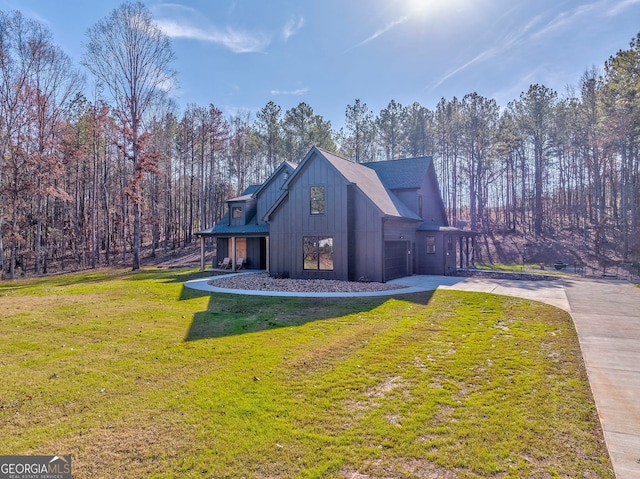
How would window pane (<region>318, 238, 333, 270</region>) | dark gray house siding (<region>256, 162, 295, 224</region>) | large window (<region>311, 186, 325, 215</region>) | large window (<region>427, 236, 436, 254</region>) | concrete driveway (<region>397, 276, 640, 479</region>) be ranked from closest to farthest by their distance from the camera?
concrete driveway (<region>397, 276, 640, 479</region>), window pane (<region>318, 238, 333, 270</region>), large window (<region>311, 186, 325, 215</region>), large window (<region>427, 236, 436, 254</region>), dark gray house siding (<region>256, 162, 295, 224</region>)

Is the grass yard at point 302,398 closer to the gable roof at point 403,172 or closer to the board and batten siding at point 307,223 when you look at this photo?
the board and batten siding at point 307,223

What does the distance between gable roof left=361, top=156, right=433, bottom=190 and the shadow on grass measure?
9.38m

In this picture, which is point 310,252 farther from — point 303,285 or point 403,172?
point 403,172

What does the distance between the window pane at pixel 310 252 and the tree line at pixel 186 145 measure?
12.1 m

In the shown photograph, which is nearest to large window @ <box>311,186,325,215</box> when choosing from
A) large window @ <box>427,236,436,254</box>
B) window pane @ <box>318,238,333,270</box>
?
window pane @ <box>318,238,333,270</box>

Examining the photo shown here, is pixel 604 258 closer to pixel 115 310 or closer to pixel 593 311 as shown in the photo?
pixel 593 311

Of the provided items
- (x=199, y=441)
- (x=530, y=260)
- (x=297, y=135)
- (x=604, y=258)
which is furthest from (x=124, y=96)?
(x=604, y=258)

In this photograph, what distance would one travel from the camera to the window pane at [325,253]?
1633cm

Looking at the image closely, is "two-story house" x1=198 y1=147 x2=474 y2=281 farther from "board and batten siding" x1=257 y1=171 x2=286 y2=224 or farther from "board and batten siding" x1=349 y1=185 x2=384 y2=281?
"board and batten siding" x1=257 y1=171 x2=286 y2=224

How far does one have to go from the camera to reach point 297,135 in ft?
119

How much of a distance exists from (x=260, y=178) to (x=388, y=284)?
30.7 metres

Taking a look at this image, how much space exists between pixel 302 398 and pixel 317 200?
42.8ft

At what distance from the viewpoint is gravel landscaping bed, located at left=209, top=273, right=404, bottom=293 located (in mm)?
13837

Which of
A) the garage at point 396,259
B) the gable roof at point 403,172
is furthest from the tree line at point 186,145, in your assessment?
the garage at point 396,259
